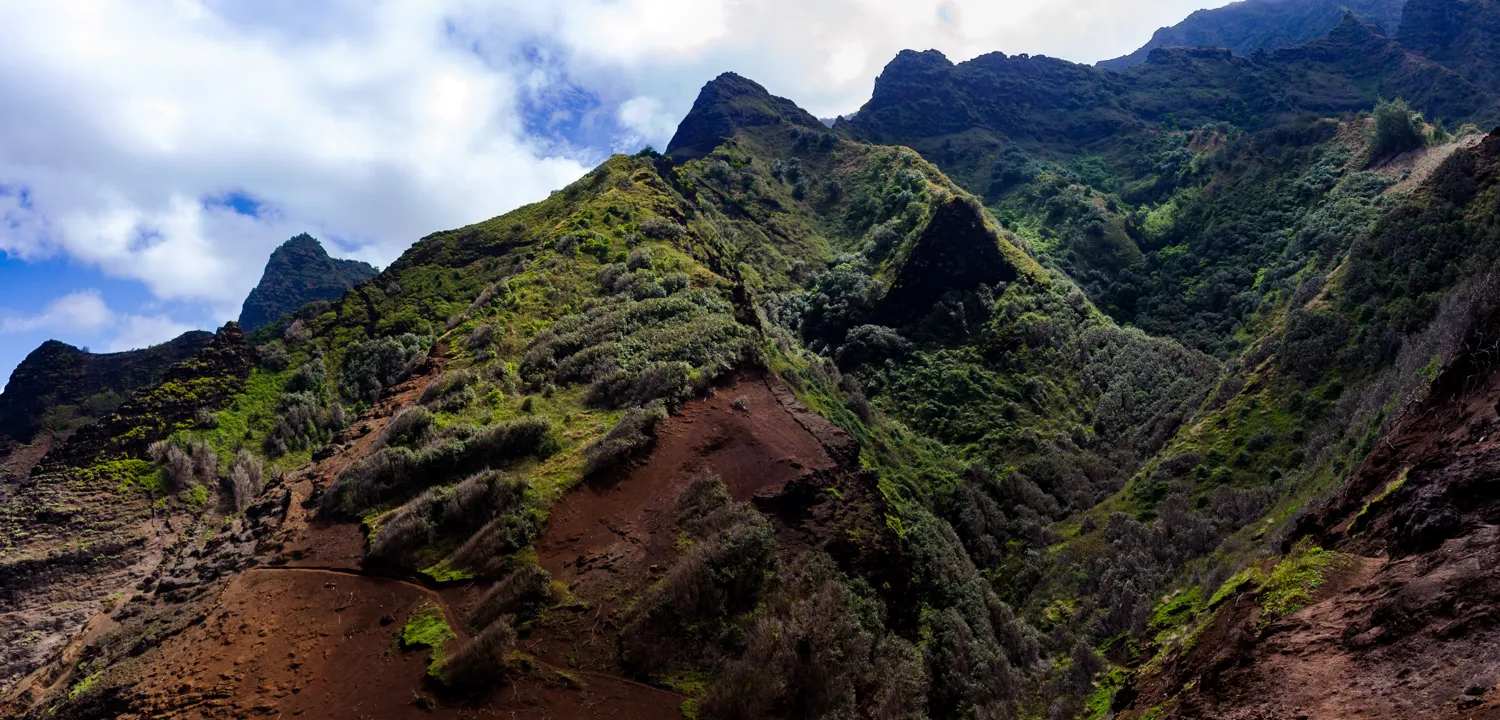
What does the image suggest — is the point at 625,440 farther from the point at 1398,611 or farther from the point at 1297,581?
the point at 1398,611

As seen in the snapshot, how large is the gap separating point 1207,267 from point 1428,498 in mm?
51079

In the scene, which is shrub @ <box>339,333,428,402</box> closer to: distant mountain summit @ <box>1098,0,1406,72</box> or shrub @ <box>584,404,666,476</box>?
shrub @ <box>584,404,666,476</box>

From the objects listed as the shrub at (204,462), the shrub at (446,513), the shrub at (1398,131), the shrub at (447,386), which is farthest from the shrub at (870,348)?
the shrub at (1398,131)

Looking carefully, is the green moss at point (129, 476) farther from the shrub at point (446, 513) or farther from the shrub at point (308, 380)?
the shrub at point (446, 513)

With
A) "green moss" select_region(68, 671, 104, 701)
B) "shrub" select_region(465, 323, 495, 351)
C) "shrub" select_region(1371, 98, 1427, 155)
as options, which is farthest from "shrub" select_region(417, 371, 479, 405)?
"shrub" select_region(1371, 98, 1427, 155)

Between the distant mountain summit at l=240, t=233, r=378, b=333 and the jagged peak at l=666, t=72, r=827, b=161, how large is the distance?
42714mm

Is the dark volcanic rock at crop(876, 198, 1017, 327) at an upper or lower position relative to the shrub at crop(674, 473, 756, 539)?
upper

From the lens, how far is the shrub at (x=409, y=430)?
709 inches

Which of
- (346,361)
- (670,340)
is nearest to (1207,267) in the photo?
(670,340)

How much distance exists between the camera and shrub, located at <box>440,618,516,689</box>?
11359 mm

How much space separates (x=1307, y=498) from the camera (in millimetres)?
16531

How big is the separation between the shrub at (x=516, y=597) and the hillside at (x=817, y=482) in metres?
0.11

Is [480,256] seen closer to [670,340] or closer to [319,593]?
[670,340]

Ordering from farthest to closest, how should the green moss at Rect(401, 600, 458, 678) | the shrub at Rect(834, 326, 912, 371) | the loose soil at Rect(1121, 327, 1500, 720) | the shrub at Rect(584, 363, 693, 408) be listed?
the shrub at Rect(834, 326, 912, 371), the shrub at Rect(584, 363, 693, 408), the green moss at Rect(401, 600, 458, 678), the loose soil at Rect(1121, 327, 1500, 720)
